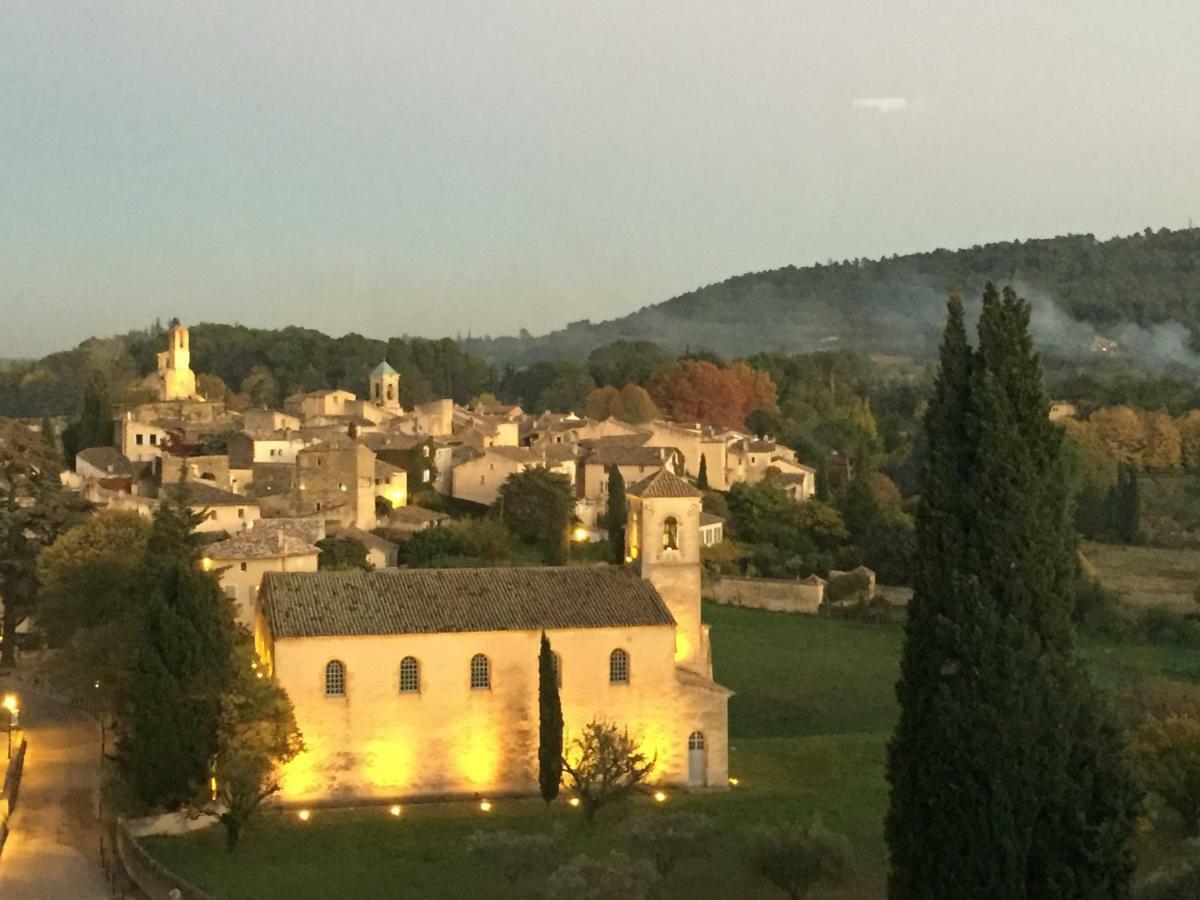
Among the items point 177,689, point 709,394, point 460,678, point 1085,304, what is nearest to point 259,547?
point 460,678

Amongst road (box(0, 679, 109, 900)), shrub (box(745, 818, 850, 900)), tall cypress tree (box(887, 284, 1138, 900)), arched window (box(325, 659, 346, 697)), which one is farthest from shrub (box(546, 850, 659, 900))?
arched window (box(325, 659, 346, 697))

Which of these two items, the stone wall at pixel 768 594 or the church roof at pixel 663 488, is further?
the stone wall at pixel 768 594

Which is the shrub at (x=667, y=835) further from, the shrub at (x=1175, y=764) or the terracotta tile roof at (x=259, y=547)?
the terracotta tile roof at (x=259, y=547)

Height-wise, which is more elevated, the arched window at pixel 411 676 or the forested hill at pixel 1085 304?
the forested hill at pixel 1085 304

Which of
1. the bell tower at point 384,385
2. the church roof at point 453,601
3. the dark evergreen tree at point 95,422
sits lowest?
the church roof at point 453,601

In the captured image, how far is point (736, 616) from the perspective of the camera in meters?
48.7

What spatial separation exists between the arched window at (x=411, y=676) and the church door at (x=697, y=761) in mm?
5520

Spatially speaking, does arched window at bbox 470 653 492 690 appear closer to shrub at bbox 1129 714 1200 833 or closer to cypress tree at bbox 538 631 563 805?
cypress tree at bbox 538 631 563 805

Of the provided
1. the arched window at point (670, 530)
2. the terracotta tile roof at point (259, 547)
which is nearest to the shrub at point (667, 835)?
the arched window at point (670, 530)

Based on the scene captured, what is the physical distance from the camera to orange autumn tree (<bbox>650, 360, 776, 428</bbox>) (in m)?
89.5

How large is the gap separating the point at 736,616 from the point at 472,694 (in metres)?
21.0

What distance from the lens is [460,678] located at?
28797mm

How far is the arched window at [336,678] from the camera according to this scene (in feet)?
92.4

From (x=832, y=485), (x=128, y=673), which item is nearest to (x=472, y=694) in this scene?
(x=128, y=673)
